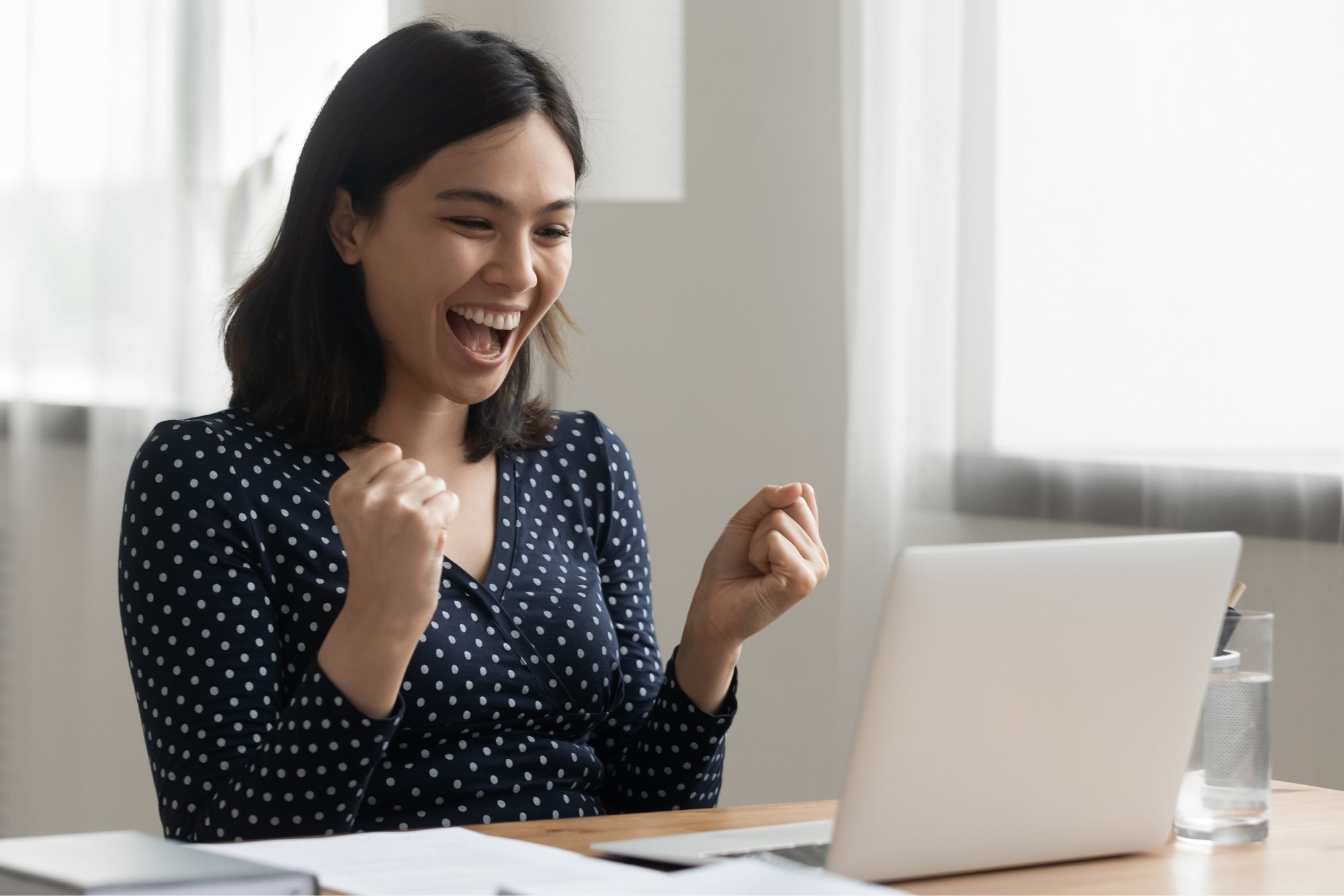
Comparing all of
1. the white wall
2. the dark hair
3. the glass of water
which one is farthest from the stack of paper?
the white wall

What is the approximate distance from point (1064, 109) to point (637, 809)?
1.15 m

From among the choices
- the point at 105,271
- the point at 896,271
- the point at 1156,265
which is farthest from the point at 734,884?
the point at 105,271

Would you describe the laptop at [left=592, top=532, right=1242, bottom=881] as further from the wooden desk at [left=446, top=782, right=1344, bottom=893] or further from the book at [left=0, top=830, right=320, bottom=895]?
the book at [left=0, top=830, right=320, bottom=895]

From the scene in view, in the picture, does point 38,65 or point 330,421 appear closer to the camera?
point 330,421

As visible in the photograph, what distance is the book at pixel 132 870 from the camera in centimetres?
74

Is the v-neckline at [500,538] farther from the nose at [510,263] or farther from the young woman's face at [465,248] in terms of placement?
the nose at [510,263]

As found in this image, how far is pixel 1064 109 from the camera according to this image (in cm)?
211

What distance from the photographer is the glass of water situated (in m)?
1.10

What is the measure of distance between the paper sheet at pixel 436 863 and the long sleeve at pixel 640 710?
429 mm

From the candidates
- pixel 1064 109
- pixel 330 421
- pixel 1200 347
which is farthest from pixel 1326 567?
pixel 330 421

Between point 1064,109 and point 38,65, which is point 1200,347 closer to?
point 1064,109

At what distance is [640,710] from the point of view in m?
1.55

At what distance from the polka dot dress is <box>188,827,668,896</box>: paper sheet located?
0.53 ft

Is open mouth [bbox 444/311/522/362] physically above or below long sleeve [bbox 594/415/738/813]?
above
